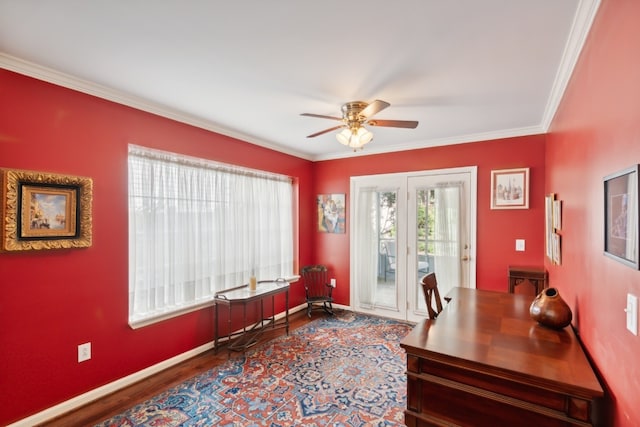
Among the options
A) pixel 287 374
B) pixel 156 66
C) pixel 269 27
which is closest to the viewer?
pixel 269 27

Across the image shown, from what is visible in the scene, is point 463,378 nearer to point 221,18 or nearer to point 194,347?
point 221,18

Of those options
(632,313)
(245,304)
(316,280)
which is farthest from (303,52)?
(316,280)

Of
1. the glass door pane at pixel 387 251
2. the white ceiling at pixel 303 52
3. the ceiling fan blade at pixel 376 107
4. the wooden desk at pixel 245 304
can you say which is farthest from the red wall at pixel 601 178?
the wooden desk at pixel 245 304

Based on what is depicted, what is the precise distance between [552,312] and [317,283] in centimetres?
349

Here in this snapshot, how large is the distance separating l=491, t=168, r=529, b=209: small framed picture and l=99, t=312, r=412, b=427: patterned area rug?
2085mm

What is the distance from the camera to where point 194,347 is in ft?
10.7

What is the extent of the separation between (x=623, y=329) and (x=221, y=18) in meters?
2.24

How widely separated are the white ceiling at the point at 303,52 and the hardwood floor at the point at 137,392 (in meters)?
2.48

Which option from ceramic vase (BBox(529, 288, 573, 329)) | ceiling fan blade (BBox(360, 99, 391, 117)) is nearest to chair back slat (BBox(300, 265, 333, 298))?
ceiling fan blade (BBox(360, 99, 391, 117))

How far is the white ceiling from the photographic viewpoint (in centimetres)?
154

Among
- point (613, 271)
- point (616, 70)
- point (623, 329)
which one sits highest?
point (616, 70)

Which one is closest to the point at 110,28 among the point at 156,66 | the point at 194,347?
the point at 156,66

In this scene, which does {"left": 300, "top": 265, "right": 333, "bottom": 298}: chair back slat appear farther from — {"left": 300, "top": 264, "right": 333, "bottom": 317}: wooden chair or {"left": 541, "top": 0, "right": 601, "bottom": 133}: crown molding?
{"left": 541, "top": 0, "right": 601, "bottom": 133}: crown molding

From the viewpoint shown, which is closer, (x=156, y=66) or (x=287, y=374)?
(x=156, y=66)
